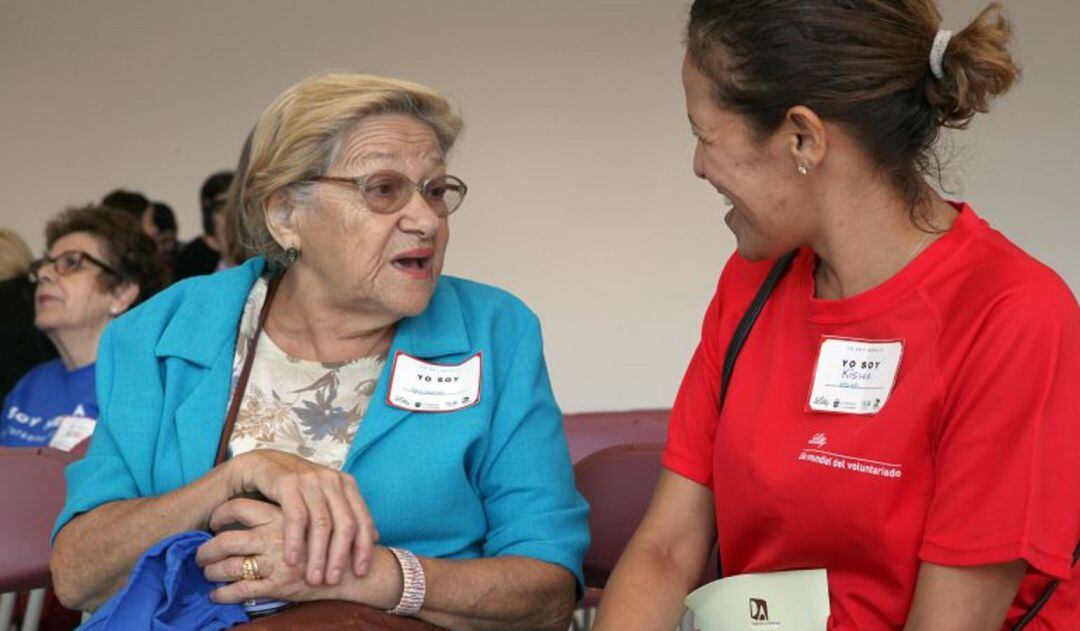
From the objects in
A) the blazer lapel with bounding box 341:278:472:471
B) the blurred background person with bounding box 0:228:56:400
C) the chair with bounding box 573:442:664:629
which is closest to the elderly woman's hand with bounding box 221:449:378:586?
the blazer lapel with bounding box 341:278:472:471

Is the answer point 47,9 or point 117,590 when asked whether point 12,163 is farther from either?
point 117,590

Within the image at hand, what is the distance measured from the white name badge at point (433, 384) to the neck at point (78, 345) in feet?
8.13

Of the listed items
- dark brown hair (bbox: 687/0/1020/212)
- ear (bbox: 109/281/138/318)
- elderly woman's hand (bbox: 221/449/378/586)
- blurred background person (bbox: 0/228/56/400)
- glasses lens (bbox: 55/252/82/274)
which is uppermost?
dark brown hair (bbox: 687/0/1020/212)

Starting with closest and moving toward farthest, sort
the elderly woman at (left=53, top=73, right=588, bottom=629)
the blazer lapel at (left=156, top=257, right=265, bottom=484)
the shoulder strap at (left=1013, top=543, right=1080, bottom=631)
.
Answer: the shoulder strap at (left=1013, top=543, right=1080, bottom=631), the elderly woman at (left=53, top=73, right=588, bottom=629), the blazer lapel at (left=156, top=257, right=265, bottom=484)

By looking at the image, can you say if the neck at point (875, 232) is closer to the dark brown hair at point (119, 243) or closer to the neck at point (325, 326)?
the neck at point (325, 326)

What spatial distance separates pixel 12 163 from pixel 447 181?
16.2 feet

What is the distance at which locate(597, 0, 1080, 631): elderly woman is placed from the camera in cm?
186

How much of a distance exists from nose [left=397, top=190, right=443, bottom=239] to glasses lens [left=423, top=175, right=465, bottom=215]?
1.1 inches

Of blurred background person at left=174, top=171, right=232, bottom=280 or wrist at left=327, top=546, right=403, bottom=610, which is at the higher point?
wrist at left=327, top=546, right=403, bottom=610

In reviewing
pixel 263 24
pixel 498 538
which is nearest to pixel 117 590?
pixel 498 538

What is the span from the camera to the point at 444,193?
2695 mm

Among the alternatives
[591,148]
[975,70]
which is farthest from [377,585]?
[591,148]

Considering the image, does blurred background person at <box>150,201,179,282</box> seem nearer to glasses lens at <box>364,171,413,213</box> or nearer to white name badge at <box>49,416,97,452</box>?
white name badge at <box>49,416,97,452</box>

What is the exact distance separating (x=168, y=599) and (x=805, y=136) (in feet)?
3.90
